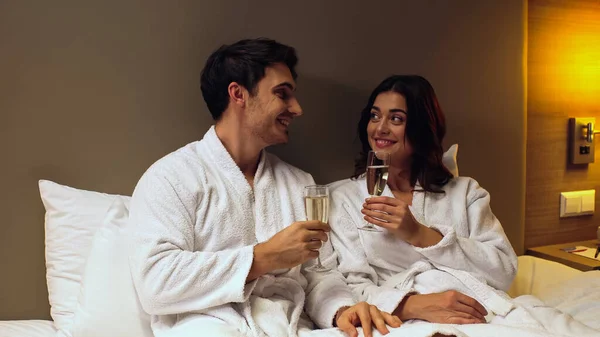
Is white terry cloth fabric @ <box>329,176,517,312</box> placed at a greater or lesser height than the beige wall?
lesser

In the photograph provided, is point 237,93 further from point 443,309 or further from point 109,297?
point 443,309

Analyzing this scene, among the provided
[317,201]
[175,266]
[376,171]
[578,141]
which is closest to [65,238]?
[175,266]

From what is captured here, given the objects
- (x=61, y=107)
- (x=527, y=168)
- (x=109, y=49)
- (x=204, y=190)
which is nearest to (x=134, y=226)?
(x=204, y=190)

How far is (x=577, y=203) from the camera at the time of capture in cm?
248

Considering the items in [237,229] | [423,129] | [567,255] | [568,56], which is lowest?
[567,255]

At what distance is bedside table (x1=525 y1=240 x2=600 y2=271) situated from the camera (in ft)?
6.88

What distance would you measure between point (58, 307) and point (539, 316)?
1334mm

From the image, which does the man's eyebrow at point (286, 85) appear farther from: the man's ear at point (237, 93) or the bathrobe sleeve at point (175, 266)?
the bathrobe sleeve at point (175, 266)

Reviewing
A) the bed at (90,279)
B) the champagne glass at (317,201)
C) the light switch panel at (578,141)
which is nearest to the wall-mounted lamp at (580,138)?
the light switch panel at (578,141)

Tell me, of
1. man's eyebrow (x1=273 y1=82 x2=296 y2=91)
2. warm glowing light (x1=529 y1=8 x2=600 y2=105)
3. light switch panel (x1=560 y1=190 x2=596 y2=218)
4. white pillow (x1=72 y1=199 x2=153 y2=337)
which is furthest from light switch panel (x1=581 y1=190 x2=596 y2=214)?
white pillow (x1=72 y1=199 x2=153 y2=337)

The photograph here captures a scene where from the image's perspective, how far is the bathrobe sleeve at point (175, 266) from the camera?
132 centimetres

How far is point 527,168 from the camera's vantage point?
2379mm

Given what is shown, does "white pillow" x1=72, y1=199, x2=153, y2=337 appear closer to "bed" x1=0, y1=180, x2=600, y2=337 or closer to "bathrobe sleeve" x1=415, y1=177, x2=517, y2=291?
"bed" x1=0, y1=180, x2=600, y2=337

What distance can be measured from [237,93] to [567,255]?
1.56 m
